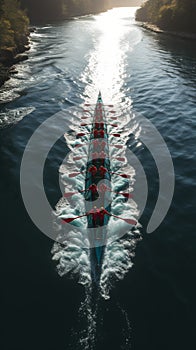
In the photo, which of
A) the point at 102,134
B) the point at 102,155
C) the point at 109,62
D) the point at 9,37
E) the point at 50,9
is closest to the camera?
the point at 102,155

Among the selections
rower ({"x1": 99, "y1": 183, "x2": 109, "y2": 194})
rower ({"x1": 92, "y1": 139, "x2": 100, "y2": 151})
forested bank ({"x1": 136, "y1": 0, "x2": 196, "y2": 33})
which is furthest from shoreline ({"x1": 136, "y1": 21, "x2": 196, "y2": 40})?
rower ({"x1": 99, "y1": 183, "x2": 109, "y2": 194})

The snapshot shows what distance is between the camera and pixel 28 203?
19.0 m

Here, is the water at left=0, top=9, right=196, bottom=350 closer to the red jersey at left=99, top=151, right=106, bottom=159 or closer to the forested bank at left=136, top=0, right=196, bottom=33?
the red jersey at left=99, top=151, right=106, bottom=159

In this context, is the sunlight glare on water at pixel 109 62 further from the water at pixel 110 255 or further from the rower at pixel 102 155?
the rower at pixel 102 155

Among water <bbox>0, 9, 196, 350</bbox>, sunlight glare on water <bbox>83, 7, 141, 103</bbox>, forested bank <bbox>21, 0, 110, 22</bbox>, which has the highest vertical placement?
forested bank <bbox>21, 0, 110, 22</bbox>

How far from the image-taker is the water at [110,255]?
37.9ft

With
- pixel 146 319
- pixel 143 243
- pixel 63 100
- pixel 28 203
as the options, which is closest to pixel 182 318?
pixel 146 319

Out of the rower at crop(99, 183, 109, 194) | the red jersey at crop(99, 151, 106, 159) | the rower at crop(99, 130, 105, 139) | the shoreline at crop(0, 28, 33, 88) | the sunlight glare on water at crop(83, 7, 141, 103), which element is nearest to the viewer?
the rower at crop(99, 183, 109, 194)

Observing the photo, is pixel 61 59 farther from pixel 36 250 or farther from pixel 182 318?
pixel 182 318

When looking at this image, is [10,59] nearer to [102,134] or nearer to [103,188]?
[102,134]

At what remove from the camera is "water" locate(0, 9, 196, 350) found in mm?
11555

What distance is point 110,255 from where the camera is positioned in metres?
14.9

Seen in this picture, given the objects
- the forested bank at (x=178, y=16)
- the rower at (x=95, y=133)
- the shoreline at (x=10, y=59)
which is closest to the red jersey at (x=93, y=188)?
the rower at (x=95, y=133)

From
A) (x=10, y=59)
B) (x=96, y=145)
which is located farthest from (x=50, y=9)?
(x=96, y=145)
